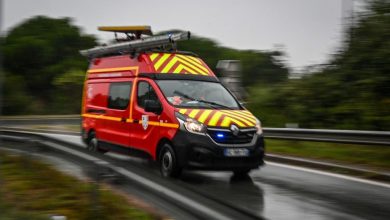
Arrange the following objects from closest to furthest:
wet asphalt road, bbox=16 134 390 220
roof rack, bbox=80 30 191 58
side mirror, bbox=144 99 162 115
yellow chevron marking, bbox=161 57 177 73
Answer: wet asphalt road, bbox=16 134 390 220
side mirror, bbox=144 99 162 115
roof rack, bbox=80 30 191 58
yellow chevron marking, bbox=161 57 177 73

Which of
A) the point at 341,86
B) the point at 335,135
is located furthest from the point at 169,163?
the point at 341,86

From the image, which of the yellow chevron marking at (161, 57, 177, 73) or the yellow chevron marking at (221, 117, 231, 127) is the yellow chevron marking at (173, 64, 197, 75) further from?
the yellow chevron marking at (221, 117, 231, 127)

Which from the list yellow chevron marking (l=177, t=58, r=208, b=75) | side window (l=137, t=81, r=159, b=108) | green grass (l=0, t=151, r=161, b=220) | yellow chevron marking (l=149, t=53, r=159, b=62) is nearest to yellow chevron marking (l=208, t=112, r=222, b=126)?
side window (l=137, t=81, r=159, b=108)

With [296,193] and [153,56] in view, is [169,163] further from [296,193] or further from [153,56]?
[153,56]


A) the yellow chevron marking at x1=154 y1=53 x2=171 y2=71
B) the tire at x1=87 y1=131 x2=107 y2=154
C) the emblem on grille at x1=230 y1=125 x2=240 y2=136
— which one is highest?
the yellow chevron marking at x1=154 y1=53 x2=171 y2=71

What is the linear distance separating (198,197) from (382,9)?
11.6 metres

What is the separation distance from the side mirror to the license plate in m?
1.46

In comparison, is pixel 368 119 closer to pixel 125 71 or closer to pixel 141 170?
pixel 125 71

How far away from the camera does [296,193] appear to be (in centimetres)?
774

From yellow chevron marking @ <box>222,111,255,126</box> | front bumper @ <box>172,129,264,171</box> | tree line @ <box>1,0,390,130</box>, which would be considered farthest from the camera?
tree line @ <box>1,0,390,130</box>

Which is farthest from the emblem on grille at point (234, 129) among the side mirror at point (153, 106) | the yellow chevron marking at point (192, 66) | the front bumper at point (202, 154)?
the yellow chevron marking at point (192, 66)

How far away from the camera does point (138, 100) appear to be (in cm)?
1002

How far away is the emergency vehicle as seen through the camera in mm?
8414

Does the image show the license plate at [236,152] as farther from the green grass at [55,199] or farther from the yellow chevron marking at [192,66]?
the green grass at [55,199]
